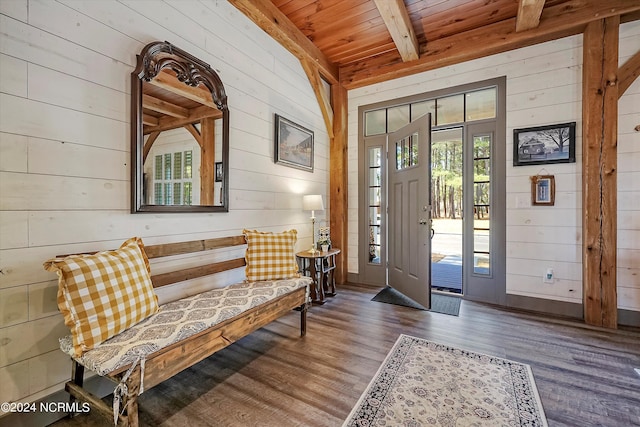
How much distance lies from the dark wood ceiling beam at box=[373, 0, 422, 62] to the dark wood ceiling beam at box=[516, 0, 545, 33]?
0.98m

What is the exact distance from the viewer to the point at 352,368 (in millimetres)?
1867

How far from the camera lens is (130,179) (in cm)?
173

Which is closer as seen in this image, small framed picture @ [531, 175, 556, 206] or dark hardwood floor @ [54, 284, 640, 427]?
dark hardwood floor @ [54, 284, 640, 427]

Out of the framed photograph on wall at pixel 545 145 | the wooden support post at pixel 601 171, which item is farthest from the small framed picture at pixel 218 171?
the wooden support post at pixel 601 171

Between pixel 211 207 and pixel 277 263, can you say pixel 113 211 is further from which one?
pixel 277 263

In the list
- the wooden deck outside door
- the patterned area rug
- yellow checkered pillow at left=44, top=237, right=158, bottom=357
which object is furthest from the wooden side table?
yellow checkered pillow at left=44, top=237, right=158, bottom=357

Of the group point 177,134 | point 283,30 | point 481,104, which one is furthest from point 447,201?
point 177,134

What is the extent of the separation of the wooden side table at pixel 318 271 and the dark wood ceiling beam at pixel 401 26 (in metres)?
2.53

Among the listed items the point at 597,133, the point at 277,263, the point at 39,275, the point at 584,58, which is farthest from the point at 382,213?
the point at 39,275

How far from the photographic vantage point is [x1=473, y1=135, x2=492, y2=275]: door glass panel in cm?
321

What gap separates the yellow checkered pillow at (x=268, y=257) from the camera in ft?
7.68

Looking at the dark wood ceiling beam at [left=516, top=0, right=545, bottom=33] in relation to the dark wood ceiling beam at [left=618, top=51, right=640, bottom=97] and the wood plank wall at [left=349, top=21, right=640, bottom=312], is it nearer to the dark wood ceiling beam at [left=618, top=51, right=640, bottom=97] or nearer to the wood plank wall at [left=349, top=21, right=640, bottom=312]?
the wood plank wall at [left=349, top=21, right=640, bottom=312]

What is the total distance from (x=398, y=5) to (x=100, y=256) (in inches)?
120

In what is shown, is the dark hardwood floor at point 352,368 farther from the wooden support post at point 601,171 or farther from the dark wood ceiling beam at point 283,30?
the dark wood ceiling beam at point 283,30
